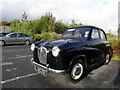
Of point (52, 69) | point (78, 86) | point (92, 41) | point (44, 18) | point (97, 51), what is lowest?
point (78, 86)

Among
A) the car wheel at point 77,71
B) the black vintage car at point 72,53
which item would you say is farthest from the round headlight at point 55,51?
the car wheel at point 77,71

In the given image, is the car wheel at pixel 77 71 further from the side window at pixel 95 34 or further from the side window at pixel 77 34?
the side window at pixel 95 34

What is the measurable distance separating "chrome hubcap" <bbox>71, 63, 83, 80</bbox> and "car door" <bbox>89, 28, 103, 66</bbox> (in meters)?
0.66

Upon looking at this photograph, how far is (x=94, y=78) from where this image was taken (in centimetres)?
564

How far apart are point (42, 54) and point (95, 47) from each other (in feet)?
6.70

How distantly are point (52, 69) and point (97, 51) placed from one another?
213 centimetres

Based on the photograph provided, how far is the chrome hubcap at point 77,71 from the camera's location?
16.5ft

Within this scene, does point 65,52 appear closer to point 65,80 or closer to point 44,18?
point 65,80

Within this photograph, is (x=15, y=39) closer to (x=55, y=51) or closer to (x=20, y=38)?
(x=20, y=38)

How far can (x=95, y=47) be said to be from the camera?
5988 mm

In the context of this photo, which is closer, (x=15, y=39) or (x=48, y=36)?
(x=15, y=39)

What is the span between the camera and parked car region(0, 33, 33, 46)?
53.7 ft

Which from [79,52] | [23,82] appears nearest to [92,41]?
[79,52]

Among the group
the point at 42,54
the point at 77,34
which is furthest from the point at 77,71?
the point at 77,34
